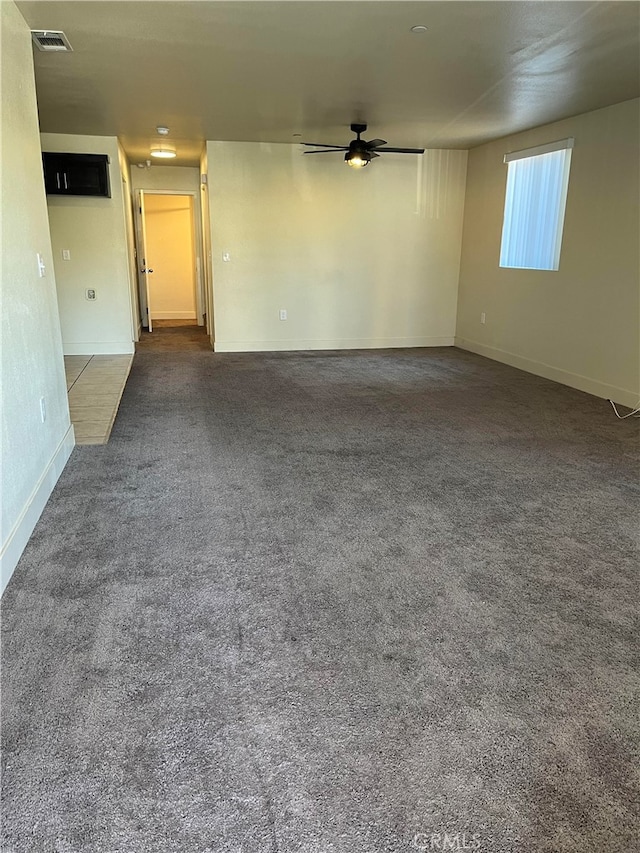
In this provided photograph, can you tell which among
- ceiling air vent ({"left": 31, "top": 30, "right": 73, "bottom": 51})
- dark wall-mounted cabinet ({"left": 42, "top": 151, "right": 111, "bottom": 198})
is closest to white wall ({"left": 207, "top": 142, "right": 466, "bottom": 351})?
dark wall-mounted cabinet ({"left": 42, "top": 151, "right": 111, "bottom": 198})

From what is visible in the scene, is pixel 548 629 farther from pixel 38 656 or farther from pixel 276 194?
pixel 276 194

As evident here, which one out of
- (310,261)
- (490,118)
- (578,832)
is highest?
(490,118)

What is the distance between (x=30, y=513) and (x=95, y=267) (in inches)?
195

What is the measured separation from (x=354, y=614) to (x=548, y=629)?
0.68 meters

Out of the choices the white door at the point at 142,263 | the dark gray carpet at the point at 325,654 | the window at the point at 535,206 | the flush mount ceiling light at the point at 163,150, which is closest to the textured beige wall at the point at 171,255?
the white door at the point at 142,263

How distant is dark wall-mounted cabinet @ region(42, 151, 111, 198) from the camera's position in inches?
251

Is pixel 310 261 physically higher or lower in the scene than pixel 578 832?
higher

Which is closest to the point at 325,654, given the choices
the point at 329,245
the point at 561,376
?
the point at 561,376

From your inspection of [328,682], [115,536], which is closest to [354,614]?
[328,682]

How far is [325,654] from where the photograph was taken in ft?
6.24

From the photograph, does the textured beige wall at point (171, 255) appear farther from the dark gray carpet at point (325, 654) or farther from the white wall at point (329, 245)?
the dark gray carpet at point (325, 654)

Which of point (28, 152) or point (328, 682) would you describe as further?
point (28, 152)

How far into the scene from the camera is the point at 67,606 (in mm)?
2131

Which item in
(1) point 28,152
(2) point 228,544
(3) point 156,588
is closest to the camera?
(3) point 156,588
